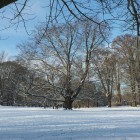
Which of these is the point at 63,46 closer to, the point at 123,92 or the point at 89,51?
the point at 89,51

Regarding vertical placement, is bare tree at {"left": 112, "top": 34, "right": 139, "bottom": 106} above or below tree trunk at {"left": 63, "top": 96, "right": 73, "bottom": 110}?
above

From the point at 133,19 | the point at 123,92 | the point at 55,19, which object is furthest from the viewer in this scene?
the point at 123,92

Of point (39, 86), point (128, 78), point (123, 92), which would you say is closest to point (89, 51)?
point (39, 86)

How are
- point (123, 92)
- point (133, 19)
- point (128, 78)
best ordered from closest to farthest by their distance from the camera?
point (133, 19), point (128, 78), point (123, 92)

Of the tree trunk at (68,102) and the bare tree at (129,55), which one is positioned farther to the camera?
the bare tree at (129,55)

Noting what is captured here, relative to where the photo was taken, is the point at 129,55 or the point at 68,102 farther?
the point at 129,55

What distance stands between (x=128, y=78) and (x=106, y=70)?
11.6m

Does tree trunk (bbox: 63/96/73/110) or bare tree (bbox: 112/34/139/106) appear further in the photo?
bare tree (bbox: 112/34/139/106)

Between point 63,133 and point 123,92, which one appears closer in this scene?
point 63,133

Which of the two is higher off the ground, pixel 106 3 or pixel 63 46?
pixel 63 46

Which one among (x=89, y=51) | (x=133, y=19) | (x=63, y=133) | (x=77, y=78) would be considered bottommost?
(x=63, y=133)

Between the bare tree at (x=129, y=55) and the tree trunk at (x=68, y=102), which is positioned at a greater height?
the bare tree at (x=129, y=55)

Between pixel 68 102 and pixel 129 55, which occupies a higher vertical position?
pixel 129 55

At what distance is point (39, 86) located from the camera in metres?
35.7
